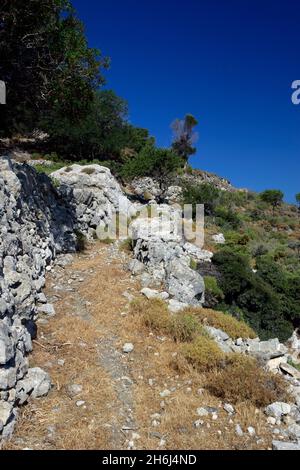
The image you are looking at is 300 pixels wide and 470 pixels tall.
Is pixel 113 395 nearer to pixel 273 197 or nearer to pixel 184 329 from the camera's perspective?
pixel 184 329

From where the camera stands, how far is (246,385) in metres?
5.81

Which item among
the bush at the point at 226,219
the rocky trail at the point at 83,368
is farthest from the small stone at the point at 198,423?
the bush at the point at 226,219

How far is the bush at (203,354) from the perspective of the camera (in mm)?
6594

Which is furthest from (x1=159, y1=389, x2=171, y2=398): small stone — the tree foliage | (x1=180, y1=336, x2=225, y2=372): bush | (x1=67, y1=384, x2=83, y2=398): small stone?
the tree foliage

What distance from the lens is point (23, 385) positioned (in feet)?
17.8

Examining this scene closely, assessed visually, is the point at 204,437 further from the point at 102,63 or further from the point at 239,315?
the point at 102,63

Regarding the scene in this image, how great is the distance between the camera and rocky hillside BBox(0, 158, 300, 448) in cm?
543

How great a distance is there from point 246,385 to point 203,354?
1139 mm

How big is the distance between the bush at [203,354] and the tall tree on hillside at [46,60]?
31.3 ft

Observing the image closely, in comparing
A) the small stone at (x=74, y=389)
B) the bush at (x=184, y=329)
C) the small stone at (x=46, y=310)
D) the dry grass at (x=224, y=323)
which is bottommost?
the small stone at (x=74, y=389)

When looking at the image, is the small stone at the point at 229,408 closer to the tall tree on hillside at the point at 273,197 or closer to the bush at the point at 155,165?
the bush at the point at 155,165

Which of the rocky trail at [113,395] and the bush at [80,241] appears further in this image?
the bush at [80,241]

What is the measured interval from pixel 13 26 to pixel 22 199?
543 centimetres

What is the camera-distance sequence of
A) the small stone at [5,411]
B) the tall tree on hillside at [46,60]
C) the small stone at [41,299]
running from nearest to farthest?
the small stone at [5,411] → the small stone at [41,299] → the tall tree on hillside at [46,60]
